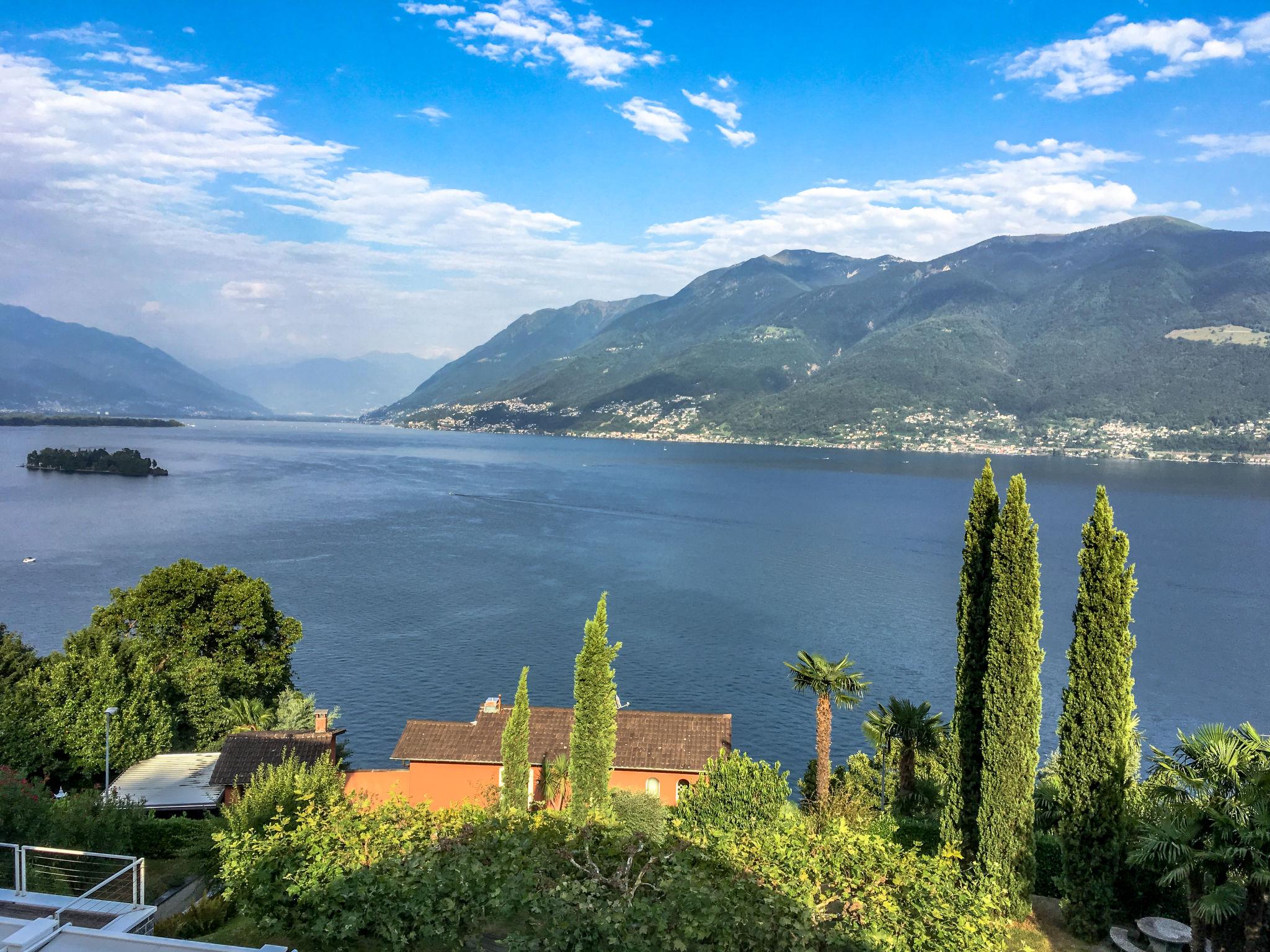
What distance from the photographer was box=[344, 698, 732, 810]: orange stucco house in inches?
931

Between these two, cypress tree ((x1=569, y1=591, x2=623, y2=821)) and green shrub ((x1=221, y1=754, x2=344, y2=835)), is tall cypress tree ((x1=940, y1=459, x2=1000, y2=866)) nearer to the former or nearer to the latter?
cypress tree ((x1=569, y1=591, x2=623, y2=821))

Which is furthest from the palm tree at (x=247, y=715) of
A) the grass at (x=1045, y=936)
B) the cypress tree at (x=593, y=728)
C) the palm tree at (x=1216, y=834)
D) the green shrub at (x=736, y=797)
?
the palm tree at (x=1216, y=834)

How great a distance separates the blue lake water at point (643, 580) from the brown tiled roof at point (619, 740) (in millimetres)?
11088

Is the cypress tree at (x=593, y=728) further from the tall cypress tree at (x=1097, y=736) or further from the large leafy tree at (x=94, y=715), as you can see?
the large leafy tree at (x=94, y=715)

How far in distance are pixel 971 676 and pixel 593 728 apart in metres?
8.10

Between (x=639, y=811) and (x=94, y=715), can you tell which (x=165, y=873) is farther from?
(x=94, y=715)

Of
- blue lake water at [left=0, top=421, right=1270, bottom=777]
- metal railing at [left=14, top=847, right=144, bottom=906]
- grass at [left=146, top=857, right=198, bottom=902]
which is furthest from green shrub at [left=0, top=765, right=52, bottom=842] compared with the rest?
blue lake water at [left=0, top=421, right=1270, bottom=777]

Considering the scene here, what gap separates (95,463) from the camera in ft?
458

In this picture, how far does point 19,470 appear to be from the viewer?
138875mm

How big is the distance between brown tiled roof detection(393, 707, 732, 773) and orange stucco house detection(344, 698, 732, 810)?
0.02 metres

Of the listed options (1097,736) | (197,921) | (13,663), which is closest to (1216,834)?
(1097,736)

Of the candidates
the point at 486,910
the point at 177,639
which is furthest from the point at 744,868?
the point at 177,639

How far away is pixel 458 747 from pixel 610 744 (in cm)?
734

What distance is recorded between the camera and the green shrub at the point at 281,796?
1371 centimetres
